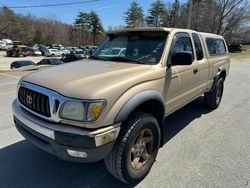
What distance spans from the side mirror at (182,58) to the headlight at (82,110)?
1526 millimetres

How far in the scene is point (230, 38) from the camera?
2232 inches

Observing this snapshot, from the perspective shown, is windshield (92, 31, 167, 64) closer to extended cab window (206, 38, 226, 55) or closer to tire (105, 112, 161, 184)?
tire (105, 112, 161, 184)

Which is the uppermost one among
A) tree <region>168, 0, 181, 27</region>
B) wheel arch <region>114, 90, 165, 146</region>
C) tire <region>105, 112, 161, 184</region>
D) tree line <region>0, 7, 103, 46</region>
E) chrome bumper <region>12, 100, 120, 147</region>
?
tree <region>168, 0, 181, 27</region>

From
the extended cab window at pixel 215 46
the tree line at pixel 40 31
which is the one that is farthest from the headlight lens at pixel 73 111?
the tree line at pixel 40 31

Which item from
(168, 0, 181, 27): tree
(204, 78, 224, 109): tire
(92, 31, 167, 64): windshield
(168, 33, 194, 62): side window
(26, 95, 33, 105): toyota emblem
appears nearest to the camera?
(26, 95, 33, 105): toyota emblem

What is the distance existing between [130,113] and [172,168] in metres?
1.15

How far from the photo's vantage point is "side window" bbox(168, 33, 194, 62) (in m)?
3.63

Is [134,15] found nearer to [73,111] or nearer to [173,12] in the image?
[173,12]

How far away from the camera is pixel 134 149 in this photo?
114 inches

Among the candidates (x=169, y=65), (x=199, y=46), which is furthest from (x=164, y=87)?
(x=199, y=46)

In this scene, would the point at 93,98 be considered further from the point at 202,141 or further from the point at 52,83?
the point at 202,141

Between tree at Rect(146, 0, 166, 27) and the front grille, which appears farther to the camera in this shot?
tree at Rect(146, 0, 166, 27)

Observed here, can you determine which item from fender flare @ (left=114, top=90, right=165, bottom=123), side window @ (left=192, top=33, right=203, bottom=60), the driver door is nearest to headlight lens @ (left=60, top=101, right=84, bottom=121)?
fender flare @ (left=114, top=90, right=165, bottom=123)

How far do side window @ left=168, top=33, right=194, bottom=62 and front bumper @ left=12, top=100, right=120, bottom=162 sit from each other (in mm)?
1664
